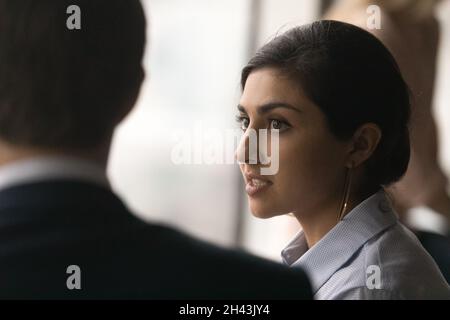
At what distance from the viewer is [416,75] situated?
41.3 inches

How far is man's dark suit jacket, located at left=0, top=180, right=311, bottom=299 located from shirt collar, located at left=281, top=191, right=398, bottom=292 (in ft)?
0.62

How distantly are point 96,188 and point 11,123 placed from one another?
98mm

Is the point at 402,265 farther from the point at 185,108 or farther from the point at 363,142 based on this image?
the point at 185,108

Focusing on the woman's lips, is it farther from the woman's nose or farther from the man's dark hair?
the man's dark hair

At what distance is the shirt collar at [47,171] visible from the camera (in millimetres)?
650

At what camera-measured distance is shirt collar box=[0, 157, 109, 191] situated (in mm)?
650

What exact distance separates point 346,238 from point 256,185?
0.44 ft

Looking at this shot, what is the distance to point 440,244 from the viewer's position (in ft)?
3.46

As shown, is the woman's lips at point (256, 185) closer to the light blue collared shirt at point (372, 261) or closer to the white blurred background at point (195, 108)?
the light blue collared shirt at point (372, 261)

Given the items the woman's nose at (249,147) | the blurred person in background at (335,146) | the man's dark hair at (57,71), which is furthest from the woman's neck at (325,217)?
the man's dark hair at (57,71)

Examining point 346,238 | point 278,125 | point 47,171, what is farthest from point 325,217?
point 47,171

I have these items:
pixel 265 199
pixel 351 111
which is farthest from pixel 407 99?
pixel 265 199

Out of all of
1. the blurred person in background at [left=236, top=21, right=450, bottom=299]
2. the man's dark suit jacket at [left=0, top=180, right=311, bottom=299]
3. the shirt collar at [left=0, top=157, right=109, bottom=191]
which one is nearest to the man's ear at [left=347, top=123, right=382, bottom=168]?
the blurred person in background at [left=236, top=21, right=450, bottom=299]

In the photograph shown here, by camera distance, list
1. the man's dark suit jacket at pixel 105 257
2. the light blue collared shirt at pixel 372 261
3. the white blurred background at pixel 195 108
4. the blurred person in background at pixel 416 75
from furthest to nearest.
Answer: the white blurred background at pixel 195 108 < the blurred person in background at pixel 416 75 < the light blue collared shirt at pixel 372 261 < the man's dark suit jacket at pixel 105 257
